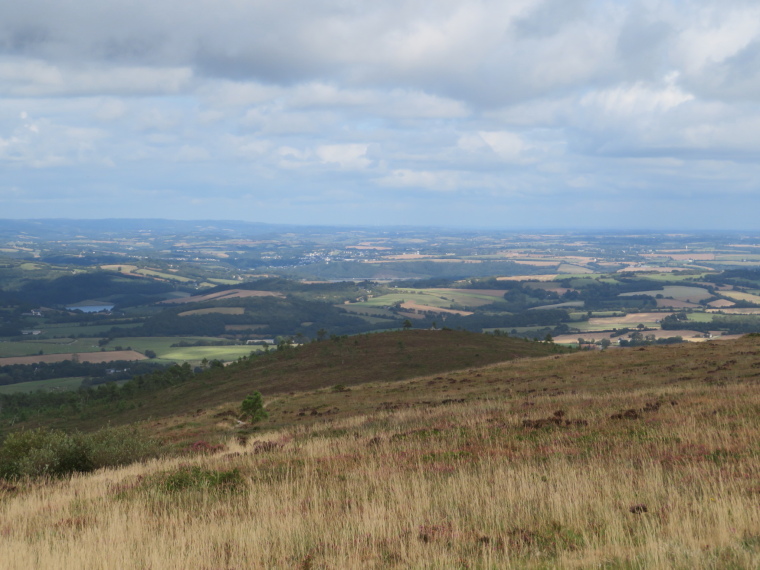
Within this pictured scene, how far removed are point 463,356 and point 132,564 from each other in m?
67.7

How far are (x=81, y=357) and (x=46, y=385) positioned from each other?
3169cm

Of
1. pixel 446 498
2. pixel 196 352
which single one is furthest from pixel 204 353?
pixel 446 498

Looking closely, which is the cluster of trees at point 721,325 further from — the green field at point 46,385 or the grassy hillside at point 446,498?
the grassy hillside at point 446,498

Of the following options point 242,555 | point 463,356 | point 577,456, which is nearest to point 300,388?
point 463,356

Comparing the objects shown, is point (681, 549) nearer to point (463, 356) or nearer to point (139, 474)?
point (139, 474)

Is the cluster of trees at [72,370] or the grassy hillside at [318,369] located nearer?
the grassy hillside at [318,369]

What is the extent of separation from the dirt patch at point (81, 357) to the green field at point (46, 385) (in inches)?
719

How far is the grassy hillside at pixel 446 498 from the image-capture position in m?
9.17

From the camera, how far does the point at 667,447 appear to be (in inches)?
592

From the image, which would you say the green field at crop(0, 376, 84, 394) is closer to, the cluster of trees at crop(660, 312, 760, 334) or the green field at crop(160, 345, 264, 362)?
the green field at crop(160, 345, 264, 362)

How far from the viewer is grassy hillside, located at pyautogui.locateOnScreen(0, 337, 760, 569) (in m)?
9.17

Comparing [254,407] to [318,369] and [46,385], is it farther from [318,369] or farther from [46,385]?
[46,385]

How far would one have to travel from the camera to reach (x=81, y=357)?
6909 inches

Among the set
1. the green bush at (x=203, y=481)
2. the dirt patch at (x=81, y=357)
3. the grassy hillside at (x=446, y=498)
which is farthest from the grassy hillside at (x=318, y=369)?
the dirt patch at (x=81, y=357)
